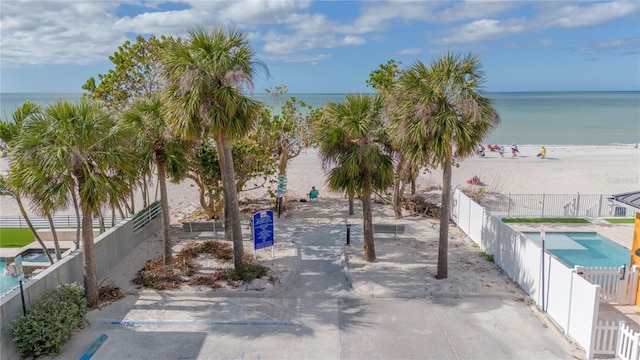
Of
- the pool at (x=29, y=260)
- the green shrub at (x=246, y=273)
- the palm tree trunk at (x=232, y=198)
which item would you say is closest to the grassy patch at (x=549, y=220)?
the green shrub at (x=246, y=273)

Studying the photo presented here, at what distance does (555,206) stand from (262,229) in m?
15.1

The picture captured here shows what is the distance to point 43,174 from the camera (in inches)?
383

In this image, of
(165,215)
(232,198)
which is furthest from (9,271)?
(232,198)

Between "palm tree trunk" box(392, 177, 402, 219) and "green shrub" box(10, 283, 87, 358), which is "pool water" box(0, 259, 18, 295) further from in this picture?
"palm tree trunk" box(392, 177, 402, 219)

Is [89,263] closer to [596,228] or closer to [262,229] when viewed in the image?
[262,229]

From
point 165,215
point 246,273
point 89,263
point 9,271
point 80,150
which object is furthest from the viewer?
point 165,215

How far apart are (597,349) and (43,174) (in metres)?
12.2

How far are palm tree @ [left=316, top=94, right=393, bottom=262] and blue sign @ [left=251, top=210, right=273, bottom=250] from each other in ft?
7.44

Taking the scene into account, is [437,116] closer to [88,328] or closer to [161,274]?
[161,274]

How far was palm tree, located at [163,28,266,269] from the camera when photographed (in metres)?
11.1

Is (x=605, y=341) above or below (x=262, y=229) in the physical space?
below

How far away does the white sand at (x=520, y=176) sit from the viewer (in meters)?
26.0

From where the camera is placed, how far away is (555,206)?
21406 millimetres

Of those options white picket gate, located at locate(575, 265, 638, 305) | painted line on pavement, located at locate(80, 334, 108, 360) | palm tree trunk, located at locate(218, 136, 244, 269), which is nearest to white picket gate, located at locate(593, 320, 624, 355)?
white picket gate, located at locate(575, 265, 638, 305)
